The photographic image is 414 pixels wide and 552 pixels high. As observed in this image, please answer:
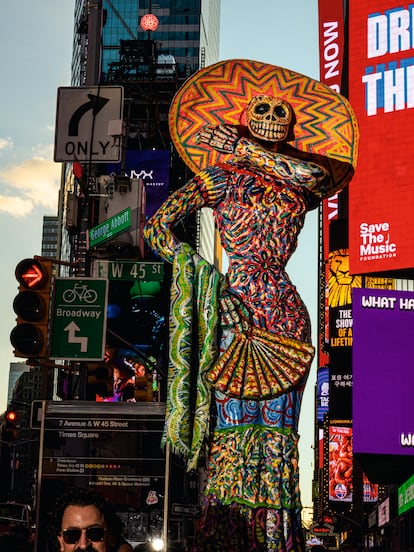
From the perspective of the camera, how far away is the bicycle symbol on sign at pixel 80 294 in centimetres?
1403

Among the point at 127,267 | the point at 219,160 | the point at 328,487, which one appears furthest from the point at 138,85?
the point at 219,160

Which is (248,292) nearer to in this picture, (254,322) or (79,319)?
(254,322)

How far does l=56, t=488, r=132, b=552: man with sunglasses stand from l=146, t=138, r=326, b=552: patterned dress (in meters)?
4.40

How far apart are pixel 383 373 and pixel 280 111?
2090 cm

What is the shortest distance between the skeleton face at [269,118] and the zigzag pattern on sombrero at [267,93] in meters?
0.21

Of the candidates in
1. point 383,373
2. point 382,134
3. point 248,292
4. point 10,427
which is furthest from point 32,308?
point 382,134

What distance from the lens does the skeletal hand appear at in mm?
11008

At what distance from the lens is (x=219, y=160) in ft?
37.3

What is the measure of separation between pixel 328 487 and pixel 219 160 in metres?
39.6

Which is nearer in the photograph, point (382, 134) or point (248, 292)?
point (248, 292)

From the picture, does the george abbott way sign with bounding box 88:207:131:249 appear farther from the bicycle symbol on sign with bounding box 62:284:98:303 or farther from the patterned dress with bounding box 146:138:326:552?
the patterned dress with bounding box 146:138:326:552

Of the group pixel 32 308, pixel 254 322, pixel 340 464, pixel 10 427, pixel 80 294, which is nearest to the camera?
pixel 254 322

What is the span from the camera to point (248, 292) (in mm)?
10359

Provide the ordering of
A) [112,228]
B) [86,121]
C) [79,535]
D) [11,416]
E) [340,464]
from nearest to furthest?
1. [79,535]
2. [112,228]
3. [86,121]
4. [11,416]
5. [340,464]
